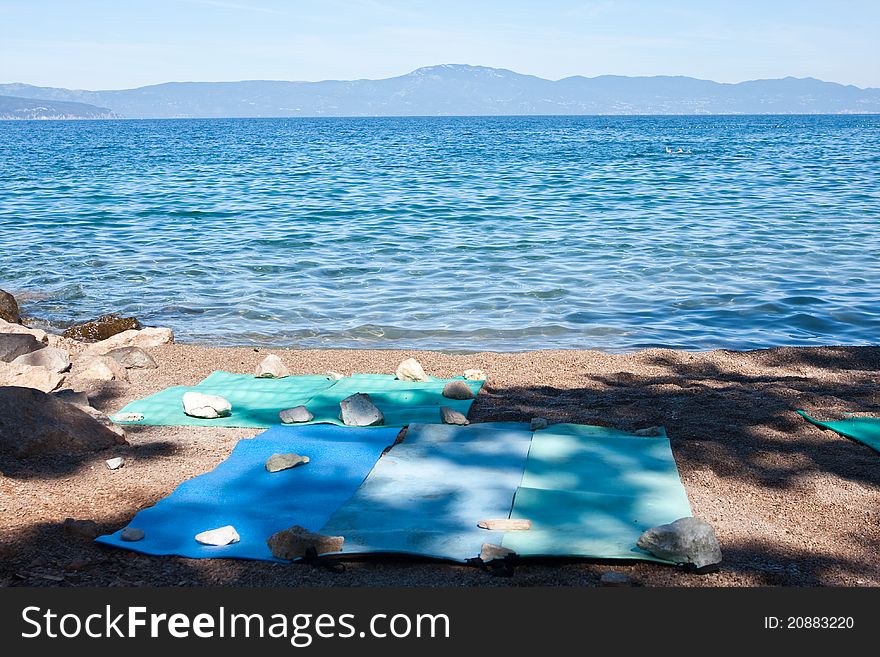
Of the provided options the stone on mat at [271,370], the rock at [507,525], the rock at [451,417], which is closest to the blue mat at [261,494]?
the rock at [451,417]

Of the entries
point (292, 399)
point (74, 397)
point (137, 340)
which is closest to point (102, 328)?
point (137, 340)

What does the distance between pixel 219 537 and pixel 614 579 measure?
1.47 metres

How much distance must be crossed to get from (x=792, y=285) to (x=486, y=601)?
844 cm

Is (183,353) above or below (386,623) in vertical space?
below

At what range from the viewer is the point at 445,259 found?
39.2 ft

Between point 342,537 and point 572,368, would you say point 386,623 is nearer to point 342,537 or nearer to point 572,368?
point 342,537

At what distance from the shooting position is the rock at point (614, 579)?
2859mm

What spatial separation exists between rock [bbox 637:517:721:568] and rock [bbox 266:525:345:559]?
1.15 meters

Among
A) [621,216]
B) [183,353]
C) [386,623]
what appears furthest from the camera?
[621,216]

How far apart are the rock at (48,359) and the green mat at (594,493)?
361 centimetres

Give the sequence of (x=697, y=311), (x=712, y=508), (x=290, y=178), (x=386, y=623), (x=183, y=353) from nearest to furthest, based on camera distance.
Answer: (x=386, y=623), (x=712, y=508), (x=183, y=353), (x=697, y=311), (x=290, y=178)

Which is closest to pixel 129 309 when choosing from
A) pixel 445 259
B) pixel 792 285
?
pixel 445 259

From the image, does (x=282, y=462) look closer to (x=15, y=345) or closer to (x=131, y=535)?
(x=131, y=535)

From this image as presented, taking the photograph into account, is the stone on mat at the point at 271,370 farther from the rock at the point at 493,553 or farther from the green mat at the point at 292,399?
the rock at the point at 493,553
